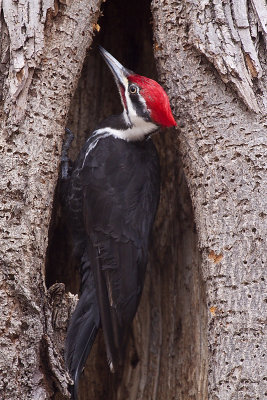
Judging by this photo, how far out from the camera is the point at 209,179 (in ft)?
8.55

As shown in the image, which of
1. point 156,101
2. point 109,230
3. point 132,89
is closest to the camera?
point 156,101

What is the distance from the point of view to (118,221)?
299 centimetres

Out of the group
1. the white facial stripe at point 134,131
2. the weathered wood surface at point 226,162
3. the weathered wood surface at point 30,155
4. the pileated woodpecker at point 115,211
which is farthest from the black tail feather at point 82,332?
the white facial stripe at point 134,131

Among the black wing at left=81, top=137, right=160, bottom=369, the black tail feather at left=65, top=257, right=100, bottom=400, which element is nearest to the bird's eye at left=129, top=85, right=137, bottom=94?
the black wing at left=81, top=137, right=160, bottom=369

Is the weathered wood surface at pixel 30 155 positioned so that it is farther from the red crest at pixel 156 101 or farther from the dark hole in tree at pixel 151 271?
the dark hole in tree at pixel 151 271

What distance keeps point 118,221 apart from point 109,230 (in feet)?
0.21

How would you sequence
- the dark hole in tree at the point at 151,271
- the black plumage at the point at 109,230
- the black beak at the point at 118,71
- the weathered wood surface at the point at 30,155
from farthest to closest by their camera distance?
the black beak at the point at 118,71
the dark hole in tree at the point at 151,271
the black plumage at the point at 109,230
the weathered wood surface at the point at 30,155

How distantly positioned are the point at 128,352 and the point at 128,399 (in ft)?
0.78

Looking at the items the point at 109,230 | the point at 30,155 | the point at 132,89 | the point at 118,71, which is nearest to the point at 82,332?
the point at 109,230

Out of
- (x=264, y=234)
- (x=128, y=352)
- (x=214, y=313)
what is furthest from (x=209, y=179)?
(x=128, y=352)

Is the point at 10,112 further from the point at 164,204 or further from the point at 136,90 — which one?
the point at 164,204

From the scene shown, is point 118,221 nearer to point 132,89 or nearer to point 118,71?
point 132,89

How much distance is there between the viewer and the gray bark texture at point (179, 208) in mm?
2330

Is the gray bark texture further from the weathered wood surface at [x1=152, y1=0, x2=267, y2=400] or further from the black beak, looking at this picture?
the black beak
